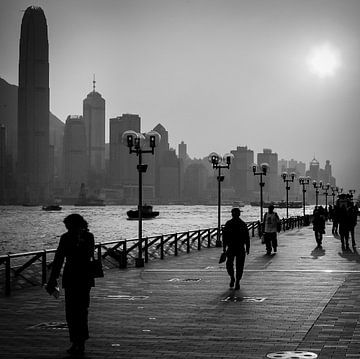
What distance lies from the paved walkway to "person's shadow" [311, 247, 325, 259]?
504cm

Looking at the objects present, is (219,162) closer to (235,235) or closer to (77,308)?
(235,235)

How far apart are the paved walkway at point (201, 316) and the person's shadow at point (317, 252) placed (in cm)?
504

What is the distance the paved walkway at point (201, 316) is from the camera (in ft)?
31.7

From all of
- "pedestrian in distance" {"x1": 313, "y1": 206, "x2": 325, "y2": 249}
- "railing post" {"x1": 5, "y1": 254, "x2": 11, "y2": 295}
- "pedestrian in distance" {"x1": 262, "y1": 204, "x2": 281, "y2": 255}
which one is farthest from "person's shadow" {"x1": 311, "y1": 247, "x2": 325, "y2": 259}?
"railing post" {"x1": 5, "y1": 254, "x2": 11, "y2": 295}

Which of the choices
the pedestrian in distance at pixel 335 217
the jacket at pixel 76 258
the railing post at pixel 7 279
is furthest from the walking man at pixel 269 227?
the jacket at pixel 76 258

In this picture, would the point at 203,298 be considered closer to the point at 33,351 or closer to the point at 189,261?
the point at 33,351

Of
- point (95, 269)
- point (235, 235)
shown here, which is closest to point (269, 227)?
point (235, 235)

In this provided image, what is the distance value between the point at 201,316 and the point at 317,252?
16195mm

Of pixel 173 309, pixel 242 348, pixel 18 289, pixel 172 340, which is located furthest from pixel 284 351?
pixel 18 289

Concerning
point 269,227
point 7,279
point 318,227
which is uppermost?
point 269,227

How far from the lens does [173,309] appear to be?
528 inches

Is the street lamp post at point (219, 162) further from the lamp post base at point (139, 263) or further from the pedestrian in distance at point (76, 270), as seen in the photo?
the pedestrian in distance at point (76, 270)

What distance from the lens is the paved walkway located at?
965cm

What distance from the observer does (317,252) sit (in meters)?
28.0
